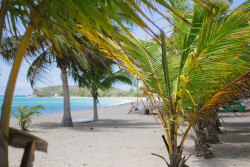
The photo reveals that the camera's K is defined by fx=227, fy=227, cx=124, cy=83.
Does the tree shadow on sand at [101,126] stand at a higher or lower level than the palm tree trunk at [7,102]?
lower

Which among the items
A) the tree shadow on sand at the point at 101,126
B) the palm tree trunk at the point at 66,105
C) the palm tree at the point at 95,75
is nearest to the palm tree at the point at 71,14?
the tree shadow on sand at the point at 101,126

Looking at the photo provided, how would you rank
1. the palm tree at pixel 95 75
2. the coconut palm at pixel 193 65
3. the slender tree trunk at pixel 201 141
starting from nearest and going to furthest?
the coconut palm at pixel 193 65, the slender tree trunk at pixel 201 141, the palm tree at pixel 95 75

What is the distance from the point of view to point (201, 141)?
436 centimetres

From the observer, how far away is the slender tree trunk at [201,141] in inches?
169

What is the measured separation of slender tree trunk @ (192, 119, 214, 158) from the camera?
429cm

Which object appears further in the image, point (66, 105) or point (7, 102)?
point (66, 105)

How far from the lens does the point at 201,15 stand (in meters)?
2.90

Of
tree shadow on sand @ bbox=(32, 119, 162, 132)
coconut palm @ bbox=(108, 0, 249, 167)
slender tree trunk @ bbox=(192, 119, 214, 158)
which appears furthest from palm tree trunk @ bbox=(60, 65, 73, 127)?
coconut palm @ bbox=(108, 0, 249, 167)

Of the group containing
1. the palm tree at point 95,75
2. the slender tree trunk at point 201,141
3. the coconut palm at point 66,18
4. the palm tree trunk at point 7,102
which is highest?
the palm tree at point 95,75

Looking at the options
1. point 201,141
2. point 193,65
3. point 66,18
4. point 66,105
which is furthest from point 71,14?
point 66,105

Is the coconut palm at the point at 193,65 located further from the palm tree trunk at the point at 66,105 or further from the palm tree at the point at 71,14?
the palm tree trunk at the point at 66,105

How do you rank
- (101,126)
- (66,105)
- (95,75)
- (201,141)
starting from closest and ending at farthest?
1. (201,141)
2. (101,126)
3. (66,105)
4. (95,75)

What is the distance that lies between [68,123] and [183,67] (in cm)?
804

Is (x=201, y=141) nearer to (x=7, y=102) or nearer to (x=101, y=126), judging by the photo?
(x=7, y=102)
